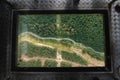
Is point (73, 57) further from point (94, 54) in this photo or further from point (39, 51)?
point (39, 51)

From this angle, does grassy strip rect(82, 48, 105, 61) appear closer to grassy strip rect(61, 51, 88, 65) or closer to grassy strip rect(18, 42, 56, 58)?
grassy strip rect(61, 51, 88, 65)

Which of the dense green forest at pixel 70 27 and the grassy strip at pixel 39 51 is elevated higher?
the dense green forest at pixel 70 27

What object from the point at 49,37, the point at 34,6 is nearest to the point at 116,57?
the point at 49,37

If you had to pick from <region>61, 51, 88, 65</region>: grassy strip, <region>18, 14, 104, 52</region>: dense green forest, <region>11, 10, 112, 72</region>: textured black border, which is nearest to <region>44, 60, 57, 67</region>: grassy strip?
<region>11, 10, 112, 72</region>: textured black border

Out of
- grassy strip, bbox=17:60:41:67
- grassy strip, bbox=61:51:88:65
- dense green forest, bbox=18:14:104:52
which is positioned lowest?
grassy strip, bbox=17:60:41:67

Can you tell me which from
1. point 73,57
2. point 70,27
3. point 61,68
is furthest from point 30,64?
point 70,27

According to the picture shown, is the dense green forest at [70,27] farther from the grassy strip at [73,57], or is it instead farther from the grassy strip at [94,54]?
the grassy strip at [73,57]

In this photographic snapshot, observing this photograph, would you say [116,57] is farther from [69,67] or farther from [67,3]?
[67,3]

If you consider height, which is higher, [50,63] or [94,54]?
[94,54]

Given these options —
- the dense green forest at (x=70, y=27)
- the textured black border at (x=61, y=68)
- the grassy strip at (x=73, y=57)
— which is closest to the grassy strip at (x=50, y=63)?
the textured black border at (x=61, y=68)
